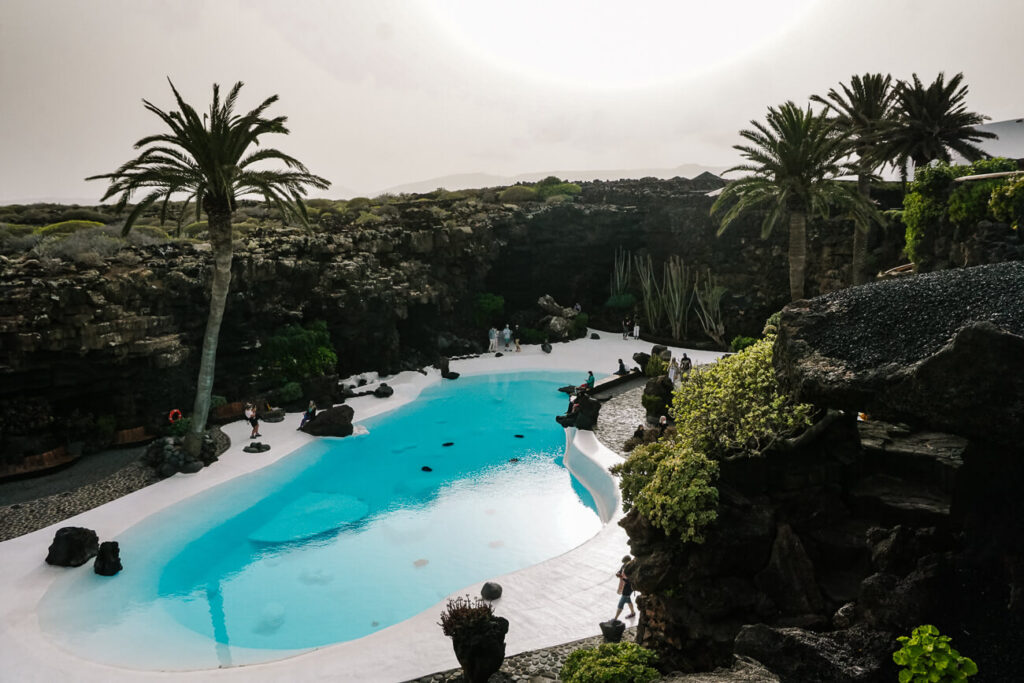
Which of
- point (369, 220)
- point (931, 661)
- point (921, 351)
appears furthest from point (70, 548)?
point (369, 220)

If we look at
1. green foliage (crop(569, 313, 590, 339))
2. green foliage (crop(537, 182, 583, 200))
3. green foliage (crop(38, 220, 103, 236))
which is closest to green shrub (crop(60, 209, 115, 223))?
green foliage (crop(38, 220, 103, 236))

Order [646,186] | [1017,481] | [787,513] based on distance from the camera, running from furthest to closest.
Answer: [646,186], [787,513], [1017,481]

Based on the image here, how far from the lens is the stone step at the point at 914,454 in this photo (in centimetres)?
868

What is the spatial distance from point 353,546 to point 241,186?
411 inches

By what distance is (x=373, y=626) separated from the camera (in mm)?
11836

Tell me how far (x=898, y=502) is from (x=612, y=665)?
4797 mm

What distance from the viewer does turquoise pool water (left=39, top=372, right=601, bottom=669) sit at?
11445 mm

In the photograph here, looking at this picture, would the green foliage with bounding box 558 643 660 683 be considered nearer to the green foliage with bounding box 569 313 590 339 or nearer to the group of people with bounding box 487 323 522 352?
the group of people with bounding box 487 323 522 352

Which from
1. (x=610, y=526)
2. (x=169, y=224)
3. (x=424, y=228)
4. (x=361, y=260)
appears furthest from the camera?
(x=169, y=224)

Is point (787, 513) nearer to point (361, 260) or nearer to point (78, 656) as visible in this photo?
point (78, 656)

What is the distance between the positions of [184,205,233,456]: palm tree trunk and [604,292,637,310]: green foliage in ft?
79.1

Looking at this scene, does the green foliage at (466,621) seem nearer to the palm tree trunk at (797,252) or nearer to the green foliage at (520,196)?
the palm tree trunk at (797,252)

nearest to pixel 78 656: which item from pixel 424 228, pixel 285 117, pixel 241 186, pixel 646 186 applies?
pixel 241 186

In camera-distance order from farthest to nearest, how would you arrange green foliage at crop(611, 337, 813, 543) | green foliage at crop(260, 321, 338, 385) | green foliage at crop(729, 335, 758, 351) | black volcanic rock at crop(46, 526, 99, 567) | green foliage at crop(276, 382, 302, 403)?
green foliage at crop(729, 335, 758, 351) → green foliage at crop(260, 321, 338, 385) → green foliage at crop(276, 382, 302, 403) → black volcanic rock at crop(46, 526, 99, 567) → green foliage at crop(611, 337, 813, 543)
